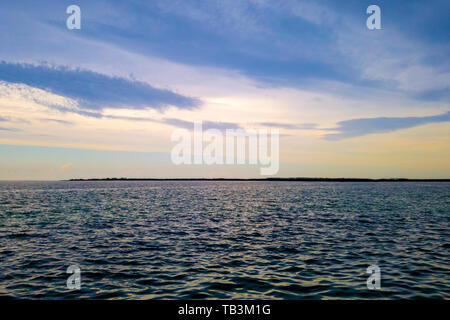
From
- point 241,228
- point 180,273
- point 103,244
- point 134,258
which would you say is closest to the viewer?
point 180,273

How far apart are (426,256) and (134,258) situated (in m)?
20.1

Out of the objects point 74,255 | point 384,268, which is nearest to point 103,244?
point 74,255
